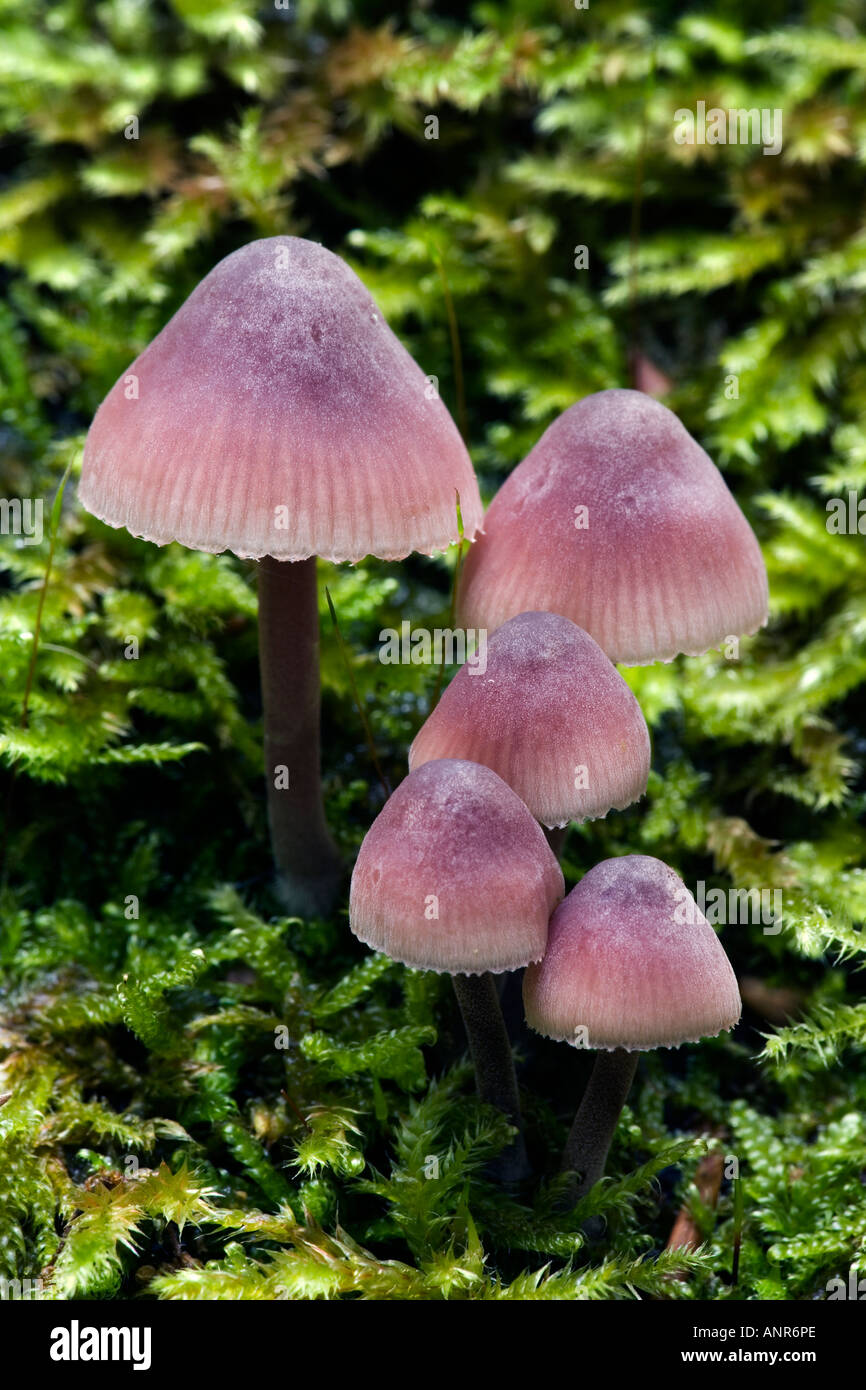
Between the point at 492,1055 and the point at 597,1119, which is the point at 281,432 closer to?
the point at 492,1055

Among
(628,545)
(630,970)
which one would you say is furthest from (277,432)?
(630,970)

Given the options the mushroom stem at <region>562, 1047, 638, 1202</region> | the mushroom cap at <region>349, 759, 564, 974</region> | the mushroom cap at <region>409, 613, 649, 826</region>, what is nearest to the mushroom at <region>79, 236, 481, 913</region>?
the mushroom cap at <region>409, 613, 649, 826</region>

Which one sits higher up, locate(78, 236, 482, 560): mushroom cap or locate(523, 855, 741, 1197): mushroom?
locate(78, 236, 482, 560): mushroom cap

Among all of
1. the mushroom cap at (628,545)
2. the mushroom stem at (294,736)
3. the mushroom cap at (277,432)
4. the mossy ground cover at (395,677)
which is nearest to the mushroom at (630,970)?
the mossy ground cover at (395,677)

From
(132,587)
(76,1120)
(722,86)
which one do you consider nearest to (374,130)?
(722,86)

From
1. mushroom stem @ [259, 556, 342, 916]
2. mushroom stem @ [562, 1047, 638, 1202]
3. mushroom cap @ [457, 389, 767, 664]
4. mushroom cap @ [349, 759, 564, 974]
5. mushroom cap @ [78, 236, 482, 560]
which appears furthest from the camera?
mushroom stem @ [259, 556, 342, 916]

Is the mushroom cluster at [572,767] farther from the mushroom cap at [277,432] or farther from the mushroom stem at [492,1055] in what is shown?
the mushroom cap at [277,432]

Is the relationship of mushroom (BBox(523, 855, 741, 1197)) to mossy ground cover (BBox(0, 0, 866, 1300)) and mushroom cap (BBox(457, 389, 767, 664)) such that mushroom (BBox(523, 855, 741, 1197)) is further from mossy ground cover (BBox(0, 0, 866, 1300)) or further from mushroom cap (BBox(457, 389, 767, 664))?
mushroom cap (BBox(457, 389, 767, 664))
